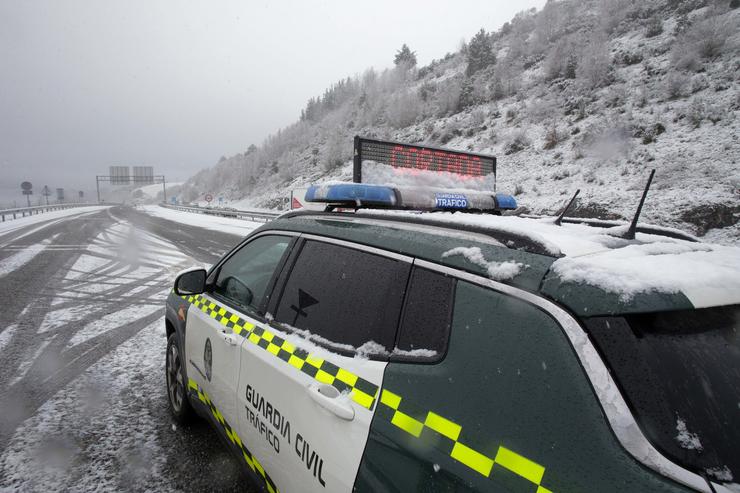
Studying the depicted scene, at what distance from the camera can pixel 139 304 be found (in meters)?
6.59

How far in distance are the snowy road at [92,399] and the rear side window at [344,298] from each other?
1.39 meters

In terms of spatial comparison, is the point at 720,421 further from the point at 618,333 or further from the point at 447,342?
the point at 447,342

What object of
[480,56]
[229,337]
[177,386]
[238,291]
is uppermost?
[480,56]

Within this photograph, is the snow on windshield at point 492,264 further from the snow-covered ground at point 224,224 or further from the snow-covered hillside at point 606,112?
the snow-covered ground at point 224,224

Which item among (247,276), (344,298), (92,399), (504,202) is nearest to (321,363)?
(344,298)

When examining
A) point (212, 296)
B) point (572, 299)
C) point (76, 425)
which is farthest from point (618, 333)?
point (76, 425)

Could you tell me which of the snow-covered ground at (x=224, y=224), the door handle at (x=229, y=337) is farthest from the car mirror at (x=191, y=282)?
the snow-covered ground at (x=224, y=224)

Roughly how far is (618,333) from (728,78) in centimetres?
1954

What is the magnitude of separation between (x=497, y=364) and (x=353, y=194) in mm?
1319

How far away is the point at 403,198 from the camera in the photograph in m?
2.45

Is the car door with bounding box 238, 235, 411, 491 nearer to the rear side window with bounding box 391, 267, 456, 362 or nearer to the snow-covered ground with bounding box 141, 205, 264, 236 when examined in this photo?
the rear side window with bounding box 391, 267, 456, 362

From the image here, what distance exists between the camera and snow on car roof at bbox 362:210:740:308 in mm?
1025

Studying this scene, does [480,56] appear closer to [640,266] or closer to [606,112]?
[606,112]

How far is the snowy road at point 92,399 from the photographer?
2.52 metres
